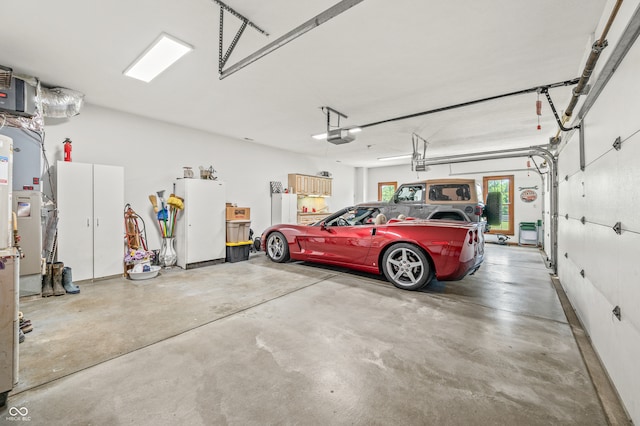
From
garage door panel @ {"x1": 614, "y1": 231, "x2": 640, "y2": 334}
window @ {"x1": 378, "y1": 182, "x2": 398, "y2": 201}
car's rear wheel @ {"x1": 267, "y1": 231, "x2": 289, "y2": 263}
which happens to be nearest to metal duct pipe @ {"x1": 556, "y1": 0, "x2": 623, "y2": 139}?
garage door panel @ {"x1": 614, "y1": 231, "x2": 640, "y2": 334}

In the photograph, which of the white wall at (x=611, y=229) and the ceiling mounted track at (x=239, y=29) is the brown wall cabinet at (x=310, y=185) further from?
the white wall at (x=611, y=229)

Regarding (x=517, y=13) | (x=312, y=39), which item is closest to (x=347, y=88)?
(x=312, y=39)

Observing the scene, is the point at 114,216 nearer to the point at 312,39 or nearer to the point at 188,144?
the point at 188,144

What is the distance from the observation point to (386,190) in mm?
12062

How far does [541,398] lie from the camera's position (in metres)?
1.67

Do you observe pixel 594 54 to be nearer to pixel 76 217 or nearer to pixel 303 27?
pixel 303 27

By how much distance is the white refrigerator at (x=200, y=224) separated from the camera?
5.39 m

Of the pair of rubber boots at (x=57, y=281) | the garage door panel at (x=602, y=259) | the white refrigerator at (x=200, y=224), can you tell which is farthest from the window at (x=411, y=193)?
the pair of rubber boots at (x=57, y=281)

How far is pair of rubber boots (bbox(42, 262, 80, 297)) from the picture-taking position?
374 cm

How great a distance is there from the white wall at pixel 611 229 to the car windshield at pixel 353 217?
3.02m

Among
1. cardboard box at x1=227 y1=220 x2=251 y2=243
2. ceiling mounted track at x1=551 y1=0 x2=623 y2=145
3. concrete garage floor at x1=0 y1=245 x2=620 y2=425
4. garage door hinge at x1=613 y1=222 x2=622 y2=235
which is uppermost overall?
ceiling mounted track at x1=551 y1=0 x2=623 y2=145

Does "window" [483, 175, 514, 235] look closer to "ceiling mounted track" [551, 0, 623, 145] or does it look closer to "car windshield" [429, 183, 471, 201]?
"car windshield" [429, 183, 471, 201]

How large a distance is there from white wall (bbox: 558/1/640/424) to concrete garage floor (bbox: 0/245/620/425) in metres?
0.28

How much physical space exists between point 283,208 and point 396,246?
4.74 m
